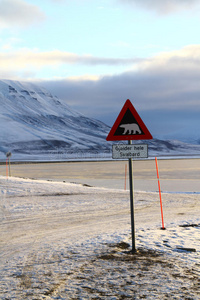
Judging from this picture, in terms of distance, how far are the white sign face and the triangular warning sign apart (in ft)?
0.68

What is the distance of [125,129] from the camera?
728 cm

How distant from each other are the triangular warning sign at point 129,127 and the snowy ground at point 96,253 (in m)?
2.23

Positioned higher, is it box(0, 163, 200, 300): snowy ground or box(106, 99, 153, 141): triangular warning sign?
box(106, 99, 153, 141): triangular warning sign

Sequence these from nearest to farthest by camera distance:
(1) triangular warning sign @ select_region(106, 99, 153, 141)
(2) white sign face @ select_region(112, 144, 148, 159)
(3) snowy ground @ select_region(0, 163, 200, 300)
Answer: (3) snowy ground @ select_region(0, 163, 200, 300), (1) triangular warning sign @ select_region(106, 99, 153, 141), (2) white sign face @ select_region(112, 144, 148, 159)

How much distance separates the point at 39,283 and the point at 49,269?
698 millimetres

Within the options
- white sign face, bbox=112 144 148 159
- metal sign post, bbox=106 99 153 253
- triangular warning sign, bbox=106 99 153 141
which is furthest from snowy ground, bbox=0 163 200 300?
triangular warning sign, bbox=106 99 153 141

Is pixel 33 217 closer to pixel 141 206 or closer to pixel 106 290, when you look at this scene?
pixel 141 206

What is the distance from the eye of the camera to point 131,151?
7.36 metres

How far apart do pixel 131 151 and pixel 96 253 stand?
6.81 feet

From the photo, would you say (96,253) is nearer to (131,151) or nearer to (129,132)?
(131,151)

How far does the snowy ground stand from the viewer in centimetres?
529

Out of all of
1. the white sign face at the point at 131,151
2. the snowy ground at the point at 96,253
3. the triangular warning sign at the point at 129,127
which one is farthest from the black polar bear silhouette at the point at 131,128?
the snowy ground at the point at 96,253

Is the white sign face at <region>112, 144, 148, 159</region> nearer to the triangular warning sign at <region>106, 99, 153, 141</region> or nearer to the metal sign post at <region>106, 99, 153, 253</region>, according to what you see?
the metal sign post at <region>106, 99, 153, 253</region>

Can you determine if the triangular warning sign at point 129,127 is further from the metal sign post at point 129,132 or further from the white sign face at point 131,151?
the white sign face at point 131,151
